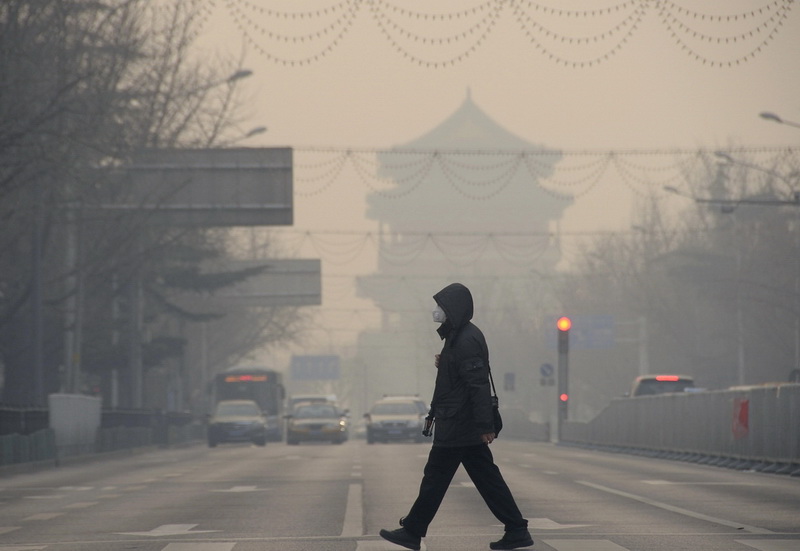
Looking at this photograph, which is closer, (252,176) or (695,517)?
(695,517)

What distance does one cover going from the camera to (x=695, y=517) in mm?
14734

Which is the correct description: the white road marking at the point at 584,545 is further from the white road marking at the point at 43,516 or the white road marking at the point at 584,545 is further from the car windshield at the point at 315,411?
the car windshield at the point at 315,411

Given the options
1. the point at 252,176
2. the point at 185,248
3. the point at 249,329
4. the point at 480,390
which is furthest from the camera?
the point at 249,329

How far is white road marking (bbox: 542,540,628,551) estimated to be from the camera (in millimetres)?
11695

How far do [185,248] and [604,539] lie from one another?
→ 47.0 meters

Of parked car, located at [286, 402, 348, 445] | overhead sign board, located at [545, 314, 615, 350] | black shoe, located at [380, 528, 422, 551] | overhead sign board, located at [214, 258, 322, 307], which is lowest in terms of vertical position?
parked car, located at [286, 402, 348, 445]

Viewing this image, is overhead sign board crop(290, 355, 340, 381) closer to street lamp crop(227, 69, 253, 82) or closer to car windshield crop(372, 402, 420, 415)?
car windshield crop(372, 402, 420, 415)

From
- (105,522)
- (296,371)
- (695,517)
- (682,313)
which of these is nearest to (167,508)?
(105,522)

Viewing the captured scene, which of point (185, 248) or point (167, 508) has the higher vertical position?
point (185, 248)

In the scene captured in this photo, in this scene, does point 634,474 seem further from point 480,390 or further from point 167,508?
point 480,390

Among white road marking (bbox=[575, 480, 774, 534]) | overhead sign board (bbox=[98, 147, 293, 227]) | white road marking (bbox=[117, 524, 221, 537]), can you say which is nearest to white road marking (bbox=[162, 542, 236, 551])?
white road marking (bbox=[117, 524, 221, 537])

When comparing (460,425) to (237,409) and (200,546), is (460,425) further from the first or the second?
(237,409)

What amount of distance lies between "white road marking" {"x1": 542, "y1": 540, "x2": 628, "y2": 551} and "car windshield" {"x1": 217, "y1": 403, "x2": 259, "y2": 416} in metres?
45.4

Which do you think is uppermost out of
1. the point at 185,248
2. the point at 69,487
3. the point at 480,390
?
the point at 185,248
